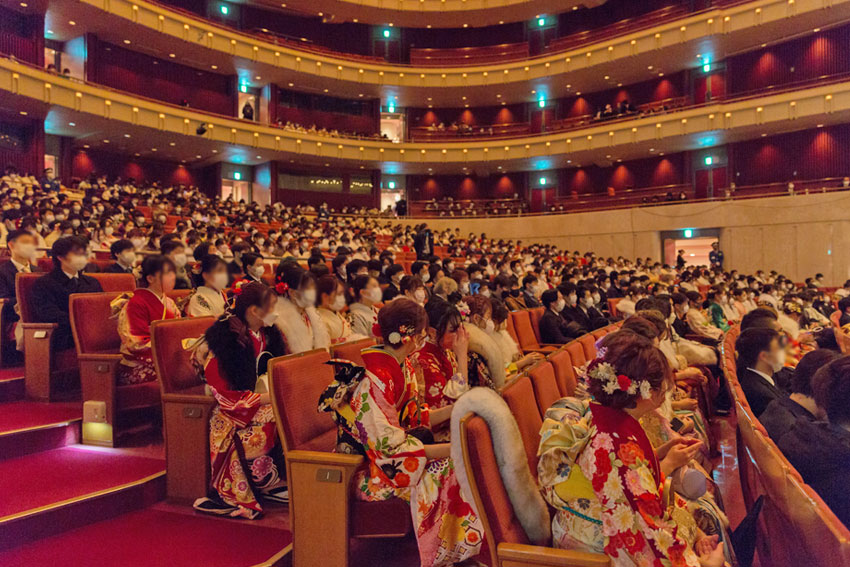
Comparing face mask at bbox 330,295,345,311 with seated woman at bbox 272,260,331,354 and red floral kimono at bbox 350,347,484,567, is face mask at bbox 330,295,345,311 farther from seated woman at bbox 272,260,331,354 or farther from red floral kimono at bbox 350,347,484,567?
red floral kimono at bbox 350,347,484,567

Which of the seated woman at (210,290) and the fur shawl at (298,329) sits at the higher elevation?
the seated woman at (210,290)

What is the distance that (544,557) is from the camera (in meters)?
1.50

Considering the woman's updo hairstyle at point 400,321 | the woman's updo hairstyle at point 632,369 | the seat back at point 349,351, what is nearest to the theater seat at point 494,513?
the woman's updo hairstyle at point 632,369

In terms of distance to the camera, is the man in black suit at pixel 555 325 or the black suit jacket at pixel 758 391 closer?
the black suit jacket at pixel 758 391

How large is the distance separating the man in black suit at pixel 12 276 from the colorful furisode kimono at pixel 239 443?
8.30 ft

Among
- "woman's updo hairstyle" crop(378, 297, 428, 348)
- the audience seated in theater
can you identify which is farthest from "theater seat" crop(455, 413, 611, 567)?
the audience seated in theater

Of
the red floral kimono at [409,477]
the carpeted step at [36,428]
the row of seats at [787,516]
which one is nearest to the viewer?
the row of seats at [787,516]

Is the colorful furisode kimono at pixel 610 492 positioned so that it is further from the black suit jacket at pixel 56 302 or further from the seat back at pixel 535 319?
the seat back at pixel 535 319

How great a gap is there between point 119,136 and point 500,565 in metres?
19.0

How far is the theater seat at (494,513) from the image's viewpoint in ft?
4.92

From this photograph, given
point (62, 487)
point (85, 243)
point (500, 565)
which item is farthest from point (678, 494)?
point (85, 243)

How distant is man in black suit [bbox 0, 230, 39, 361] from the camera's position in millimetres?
4180

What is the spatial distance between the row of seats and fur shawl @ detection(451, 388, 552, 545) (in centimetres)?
→ 64

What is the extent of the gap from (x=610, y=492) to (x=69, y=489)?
7.99ft
